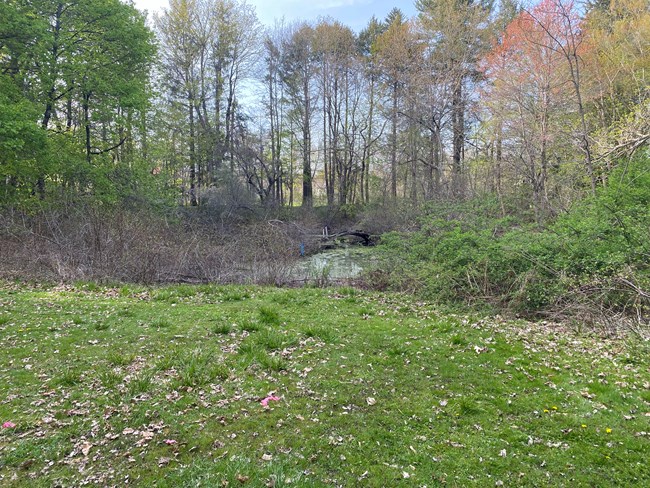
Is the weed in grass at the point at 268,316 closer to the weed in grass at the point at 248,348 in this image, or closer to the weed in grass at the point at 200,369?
the weed in grass at the point at 248,348

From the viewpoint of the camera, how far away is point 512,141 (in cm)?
1614

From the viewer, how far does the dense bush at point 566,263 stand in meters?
6.32

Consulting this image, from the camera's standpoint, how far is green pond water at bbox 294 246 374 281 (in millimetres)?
11695

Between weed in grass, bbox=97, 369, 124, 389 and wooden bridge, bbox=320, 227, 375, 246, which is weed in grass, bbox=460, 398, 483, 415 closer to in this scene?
weed in grass, bbox=97, 369, 124, 389

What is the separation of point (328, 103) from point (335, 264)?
16.3 m

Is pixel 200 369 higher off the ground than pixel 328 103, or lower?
lower

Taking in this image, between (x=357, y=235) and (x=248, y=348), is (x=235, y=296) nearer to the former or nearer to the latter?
(x=248, y=348)

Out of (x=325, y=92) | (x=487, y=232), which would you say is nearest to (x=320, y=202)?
(x=325, y=92)

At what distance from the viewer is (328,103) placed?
88.8 ft

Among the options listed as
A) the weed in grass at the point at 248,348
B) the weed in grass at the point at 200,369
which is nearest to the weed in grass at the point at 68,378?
the weed in grass at the point at 200,369

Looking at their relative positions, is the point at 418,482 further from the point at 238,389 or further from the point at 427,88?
the point at 427,88

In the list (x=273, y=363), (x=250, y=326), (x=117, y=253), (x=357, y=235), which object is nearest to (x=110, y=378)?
(x=273, y=363)

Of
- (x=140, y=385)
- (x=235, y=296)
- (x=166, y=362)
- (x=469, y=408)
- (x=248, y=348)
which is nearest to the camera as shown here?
(x=469, y=408)

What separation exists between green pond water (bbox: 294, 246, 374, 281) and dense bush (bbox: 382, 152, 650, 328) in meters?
2.73
